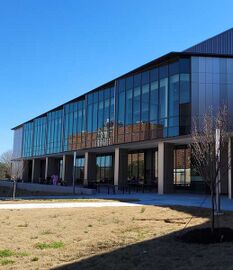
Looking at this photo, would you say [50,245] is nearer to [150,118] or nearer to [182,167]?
[150,118]

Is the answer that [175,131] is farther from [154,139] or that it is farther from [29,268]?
[29,268]

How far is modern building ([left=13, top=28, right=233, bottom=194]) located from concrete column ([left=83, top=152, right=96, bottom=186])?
11cm

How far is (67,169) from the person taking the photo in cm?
5406

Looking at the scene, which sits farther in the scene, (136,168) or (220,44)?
(136,168)

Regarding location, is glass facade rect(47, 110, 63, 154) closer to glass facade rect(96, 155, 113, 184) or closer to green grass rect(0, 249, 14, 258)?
glass facade rect(96, 155, 113, 184)

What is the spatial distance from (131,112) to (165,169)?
6.33m

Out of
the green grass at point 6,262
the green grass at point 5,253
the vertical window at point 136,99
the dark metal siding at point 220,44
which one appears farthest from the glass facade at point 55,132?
the green grass at point 6,262

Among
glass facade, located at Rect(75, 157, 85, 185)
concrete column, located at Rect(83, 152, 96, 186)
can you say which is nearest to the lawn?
concrete column, located at Rect(83, 152, 96, 186)

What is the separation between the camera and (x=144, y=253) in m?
9.25

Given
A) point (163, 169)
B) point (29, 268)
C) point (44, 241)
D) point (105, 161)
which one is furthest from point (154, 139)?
point (29, 268)

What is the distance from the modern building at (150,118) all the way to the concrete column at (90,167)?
114mm

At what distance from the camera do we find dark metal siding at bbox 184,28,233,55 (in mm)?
38838

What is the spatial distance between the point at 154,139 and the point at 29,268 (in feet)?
89.9

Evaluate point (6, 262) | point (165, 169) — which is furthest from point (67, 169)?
point (6, 262)
